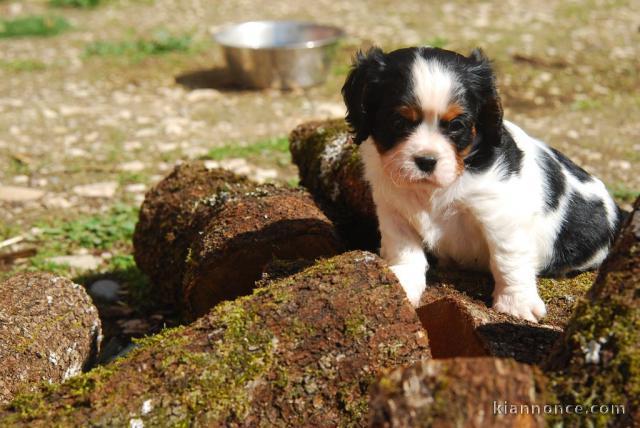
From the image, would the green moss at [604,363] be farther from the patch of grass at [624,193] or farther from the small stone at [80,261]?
the patch of grass at [624,193]

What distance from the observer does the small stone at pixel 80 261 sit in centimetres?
550

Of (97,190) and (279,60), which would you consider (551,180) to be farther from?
(279,60)

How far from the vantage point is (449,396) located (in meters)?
2.02

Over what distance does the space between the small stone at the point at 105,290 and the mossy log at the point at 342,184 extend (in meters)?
1.52

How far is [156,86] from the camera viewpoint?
9680 millimetres

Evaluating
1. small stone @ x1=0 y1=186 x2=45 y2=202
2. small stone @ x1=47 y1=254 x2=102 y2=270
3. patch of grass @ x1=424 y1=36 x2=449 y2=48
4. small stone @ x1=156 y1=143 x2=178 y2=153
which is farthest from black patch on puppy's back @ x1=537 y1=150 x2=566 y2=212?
patch of grass @ x1=424 y1=36 x2=449 y2=48

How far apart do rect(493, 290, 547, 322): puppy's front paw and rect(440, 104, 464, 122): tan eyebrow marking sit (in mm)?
905

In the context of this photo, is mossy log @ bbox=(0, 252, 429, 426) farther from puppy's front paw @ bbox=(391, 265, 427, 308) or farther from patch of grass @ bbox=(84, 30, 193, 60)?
patch of grass @ bbox=(84, 30, 193, 60)

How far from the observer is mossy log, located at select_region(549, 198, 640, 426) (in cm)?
225

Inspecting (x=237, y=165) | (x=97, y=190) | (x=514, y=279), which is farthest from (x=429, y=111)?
(x=97, y=190)

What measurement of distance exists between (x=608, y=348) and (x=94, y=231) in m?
4.57

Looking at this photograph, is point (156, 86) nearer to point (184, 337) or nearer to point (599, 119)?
point (599, 119)

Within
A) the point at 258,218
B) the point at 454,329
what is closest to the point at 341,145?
the point at 258,218

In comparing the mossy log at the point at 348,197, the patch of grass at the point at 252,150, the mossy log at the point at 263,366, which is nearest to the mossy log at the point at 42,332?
the mossy log at the point at 263,366
